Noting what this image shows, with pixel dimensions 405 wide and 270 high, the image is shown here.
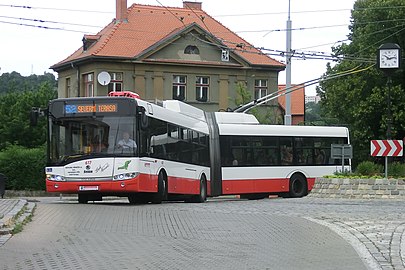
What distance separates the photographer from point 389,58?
31328mm

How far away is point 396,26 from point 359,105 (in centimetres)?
560

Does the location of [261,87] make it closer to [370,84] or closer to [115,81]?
[115,81]

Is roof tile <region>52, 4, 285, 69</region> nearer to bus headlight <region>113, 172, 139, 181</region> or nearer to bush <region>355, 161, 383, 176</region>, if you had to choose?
bush <region>355, 161, 383, 176</region>

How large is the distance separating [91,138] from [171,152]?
138 inches

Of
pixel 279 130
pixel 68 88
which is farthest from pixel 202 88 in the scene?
pixel 279 130

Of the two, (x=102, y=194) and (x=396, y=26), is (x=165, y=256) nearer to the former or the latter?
(x=102, y=194)

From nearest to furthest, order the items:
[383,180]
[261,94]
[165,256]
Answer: [165,256] < [383,180] < [261,94]

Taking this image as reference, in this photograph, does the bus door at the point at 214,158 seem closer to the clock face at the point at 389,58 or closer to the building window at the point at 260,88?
the clock face at the point at 389,58

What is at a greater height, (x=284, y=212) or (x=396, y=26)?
(x=396, y=26)

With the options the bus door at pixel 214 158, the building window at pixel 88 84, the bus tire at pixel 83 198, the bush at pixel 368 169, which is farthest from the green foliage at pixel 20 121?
the bus tire at pixel 83 198

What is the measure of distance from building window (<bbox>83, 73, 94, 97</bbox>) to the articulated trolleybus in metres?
29.2

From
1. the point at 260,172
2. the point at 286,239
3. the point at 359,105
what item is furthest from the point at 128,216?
the point at 359,105

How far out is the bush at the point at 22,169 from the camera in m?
50.1

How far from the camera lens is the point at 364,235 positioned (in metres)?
13.5
